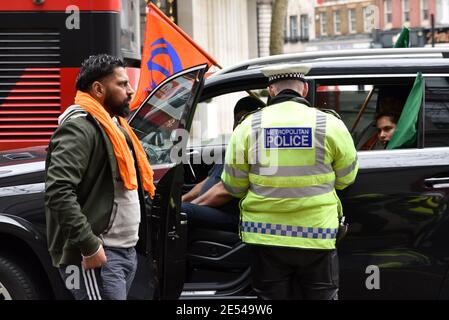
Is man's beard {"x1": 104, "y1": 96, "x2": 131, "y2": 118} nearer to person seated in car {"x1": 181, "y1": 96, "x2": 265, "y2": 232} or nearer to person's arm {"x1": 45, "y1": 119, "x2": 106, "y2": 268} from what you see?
person's arm {"x1": 45, "y1": 119, "x2": 106, "y2": 268}

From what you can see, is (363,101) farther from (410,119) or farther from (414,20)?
(414,20)

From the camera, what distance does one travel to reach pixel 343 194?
16.7 feet

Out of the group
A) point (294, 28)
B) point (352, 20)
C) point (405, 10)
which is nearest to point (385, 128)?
point (405, 10)

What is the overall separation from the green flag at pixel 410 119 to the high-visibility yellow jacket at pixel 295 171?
2.69 ft

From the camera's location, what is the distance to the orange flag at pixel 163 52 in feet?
19.7

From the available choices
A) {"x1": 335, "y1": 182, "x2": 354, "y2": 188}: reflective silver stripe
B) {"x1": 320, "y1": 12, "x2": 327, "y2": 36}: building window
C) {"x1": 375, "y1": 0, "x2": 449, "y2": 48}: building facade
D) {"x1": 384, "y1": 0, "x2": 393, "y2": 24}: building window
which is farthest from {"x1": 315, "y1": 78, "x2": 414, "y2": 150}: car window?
{"x1": 320, "y1": 12, "x2": 327, "y2": 36}: building window

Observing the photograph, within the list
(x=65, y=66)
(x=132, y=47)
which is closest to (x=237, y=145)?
(x=65, y=66)

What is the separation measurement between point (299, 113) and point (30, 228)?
1585mm

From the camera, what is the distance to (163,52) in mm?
6176

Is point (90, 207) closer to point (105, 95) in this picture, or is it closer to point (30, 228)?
point (105, 95)

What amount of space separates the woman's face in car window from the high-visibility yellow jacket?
0.99 meters

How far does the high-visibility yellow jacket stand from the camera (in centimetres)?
447

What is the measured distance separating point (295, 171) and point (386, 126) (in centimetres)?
130

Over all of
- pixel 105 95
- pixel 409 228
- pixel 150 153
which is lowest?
pixel 409 228
